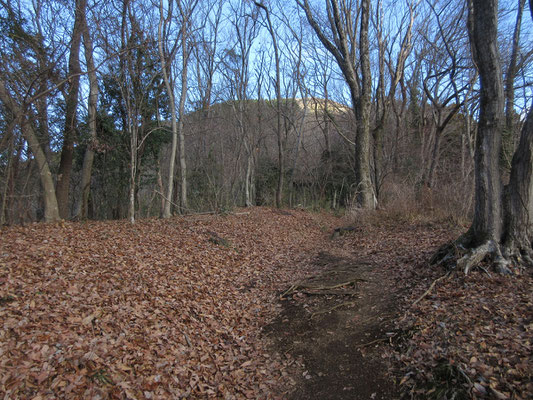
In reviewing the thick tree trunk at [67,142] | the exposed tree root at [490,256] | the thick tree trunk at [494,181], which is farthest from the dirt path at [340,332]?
the thick tree trunk at [67,142]

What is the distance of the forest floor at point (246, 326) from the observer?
3.37 meters

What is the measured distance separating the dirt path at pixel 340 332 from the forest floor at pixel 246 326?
21mm

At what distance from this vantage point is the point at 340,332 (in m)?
4.82

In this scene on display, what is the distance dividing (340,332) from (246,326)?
1.55 metres

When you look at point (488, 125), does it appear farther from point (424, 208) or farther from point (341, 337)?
point (424, 208)

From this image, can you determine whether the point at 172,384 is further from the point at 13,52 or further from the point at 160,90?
the point at 160,90

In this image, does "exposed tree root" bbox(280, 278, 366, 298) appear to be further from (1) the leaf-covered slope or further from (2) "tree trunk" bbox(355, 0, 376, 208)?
(2) "tree trunk" bbox(355, 0, 376, 208)

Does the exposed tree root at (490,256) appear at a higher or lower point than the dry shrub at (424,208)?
lower

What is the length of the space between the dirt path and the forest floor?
0.02 m

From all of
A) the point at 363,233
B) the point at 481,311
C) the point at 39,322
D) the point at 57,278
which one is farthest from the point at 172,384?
the point at 363,233

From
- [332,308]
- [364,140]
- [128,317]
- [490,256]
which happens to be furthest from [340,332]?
[364,140]

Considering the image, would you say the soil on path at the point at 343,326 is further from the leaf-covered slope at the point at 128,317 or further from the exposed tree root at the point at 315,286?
the leaf-covered slope at the point at 128,317

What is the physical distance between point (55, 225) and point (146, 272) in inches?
170

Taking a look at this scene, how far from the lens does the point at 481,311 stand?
13.9 ft
